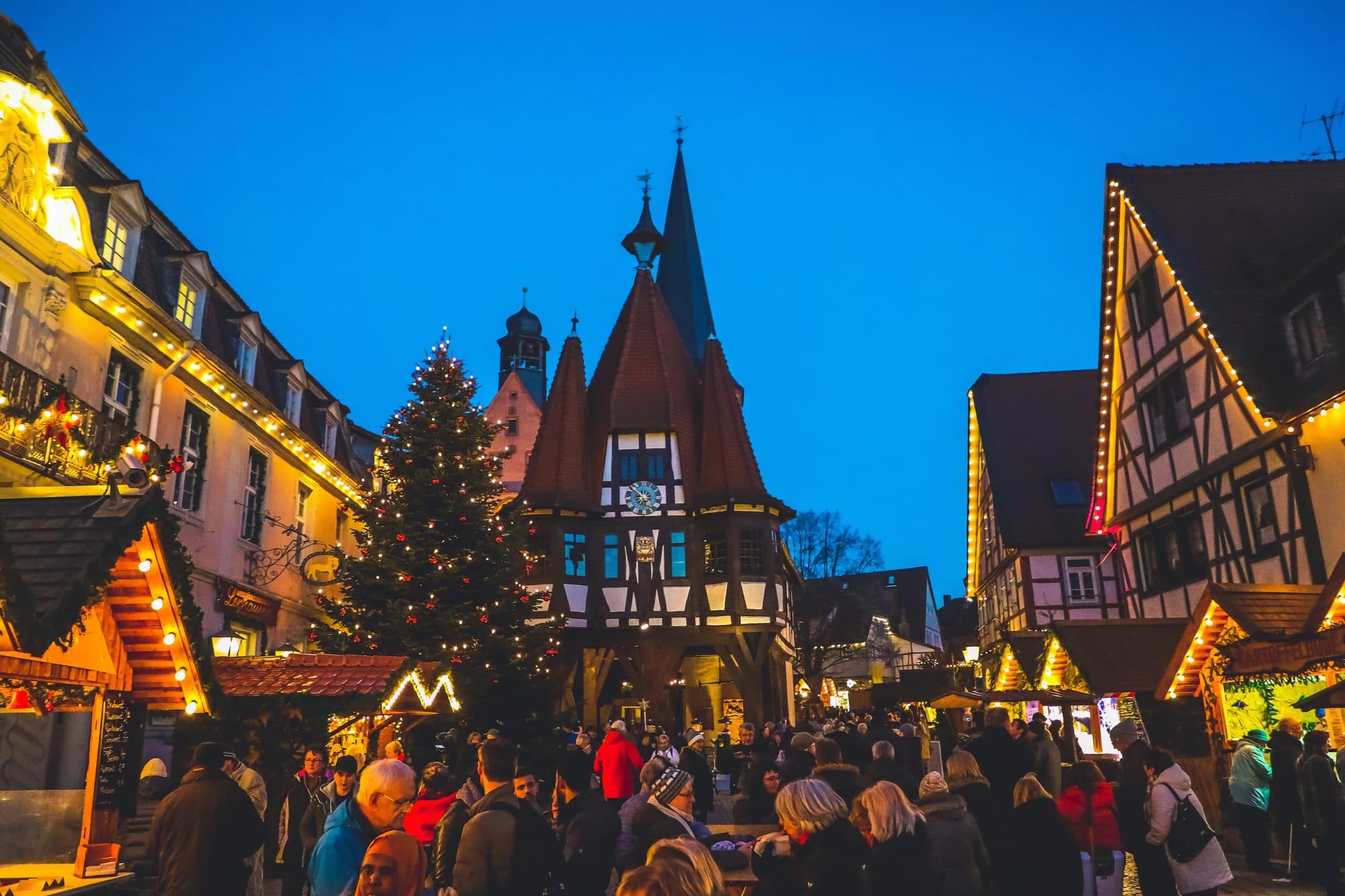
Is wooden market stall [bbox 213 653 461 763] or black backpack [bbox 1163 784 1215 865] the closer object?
black backpack [bbox 1163 784 1215 865]

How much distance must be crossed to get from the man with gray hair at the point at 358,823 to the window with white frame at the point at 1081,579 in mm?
25937

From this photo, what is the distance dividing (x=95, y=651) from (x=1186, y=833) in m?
7.49

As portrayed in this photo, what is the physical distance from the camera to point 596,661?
94.9 feet

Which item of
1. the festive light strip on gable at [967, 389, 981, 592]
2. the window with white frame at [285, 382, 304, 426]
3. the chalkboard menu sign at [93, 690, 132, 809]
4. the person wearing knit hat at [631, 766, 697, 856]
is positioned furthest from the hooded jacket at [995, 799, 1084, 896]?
the festive light strip on gable at [967, 389, 981, 592]

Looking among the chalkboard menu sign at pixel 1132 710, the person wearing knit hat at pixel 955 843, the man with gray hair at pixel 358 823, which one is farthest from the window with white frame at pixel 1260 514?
the man with gray hair at pixel 358 823

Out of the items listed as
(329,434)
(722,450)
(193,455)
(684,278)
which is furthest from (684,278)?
(193,455)

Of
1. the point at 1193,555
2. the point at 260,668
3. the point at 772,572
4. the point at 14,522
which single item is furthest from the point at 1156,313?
the point at 14,522

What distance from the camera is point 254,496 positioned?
19.6 metres

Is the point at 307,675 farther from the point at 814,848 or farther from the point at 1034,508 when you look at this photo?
the point at 1034,508

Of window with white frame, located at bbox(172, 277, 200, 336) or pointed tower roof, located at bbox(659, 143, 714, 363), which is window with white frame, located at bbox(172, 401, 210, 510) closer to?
window with white frame, located at bbox(172, 277, 200, 336)

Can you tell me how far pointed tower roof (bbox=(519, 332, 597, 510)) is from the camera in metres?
28.5

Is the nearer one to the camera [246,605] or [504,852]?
[504,852]

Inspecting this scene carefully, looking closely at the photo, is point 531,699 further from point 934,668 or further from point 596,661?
point 934,668

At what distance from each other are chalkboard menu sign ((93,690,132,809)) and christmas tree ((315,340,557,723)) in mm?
11227
